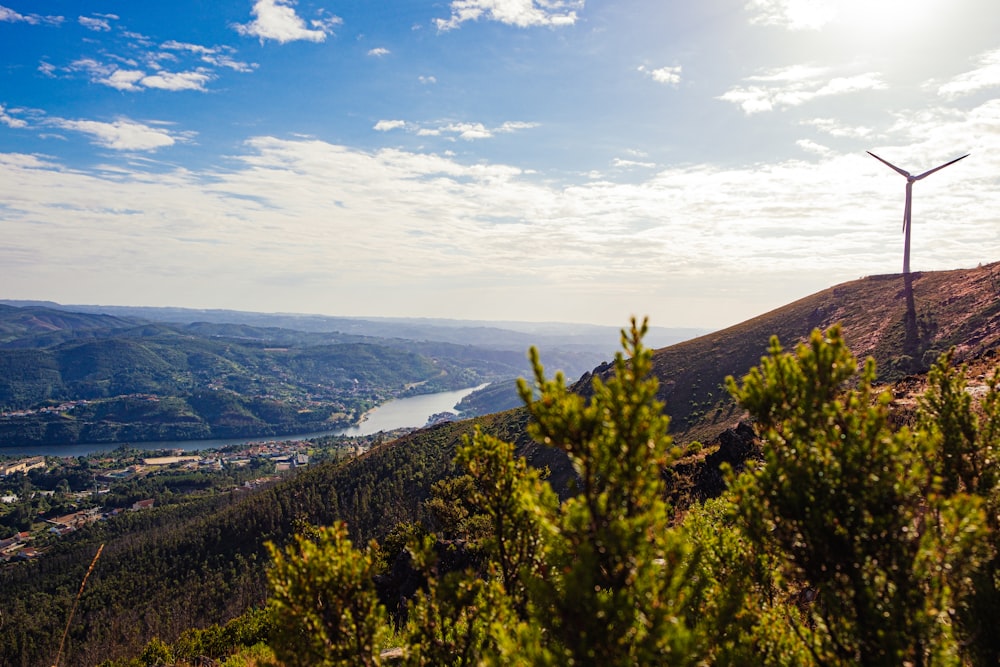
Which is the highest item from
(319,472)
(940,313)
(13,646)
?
(940,313)

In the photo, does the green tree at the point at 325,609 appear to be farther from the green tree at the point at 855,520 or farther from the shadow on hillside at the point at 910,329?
the shadow on hillside at the point at 910,329

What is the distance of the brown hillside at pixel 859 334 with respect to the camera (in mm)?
72250

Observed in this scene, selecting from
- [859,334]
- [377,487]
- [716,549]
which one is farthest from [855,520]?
[377,487]

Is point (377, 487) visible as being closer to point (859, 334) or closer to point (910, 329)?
point (859, 334)

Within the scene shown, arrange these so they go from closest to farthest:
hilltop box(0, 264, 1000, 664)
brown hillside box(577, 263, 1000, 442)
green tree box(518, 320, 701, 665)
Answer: green tree box(518, 320, 701, 665), brown hillside box(577, 263, 1000, 442), hilltop box(0, 264, 1000, 664)

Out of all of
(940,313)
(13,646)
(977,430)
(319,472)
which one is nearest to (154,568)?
(13,646)

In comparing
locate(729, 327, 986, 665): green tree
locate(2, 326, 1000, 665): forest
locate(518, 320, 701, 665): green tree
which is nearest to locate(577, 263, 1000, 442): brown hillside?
locate(2, 326, 1000, 665): forest

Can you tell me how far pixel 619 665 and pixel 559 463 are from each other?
79.7 meters

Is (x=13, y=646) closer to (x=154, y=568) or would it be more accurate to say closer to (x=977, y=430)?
(x=154, y=568)

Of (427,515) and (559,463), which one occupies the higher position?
(559,463)

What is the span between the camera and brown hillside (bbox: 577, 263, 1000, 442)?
237 feet

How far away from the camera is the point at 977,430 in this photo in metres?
12.2

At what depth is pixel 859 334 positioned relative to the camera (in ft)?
306

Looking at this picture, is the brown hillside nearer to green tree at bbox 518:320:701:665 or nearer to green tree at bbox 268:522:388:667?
green tree at bbox 518:320:701:665
